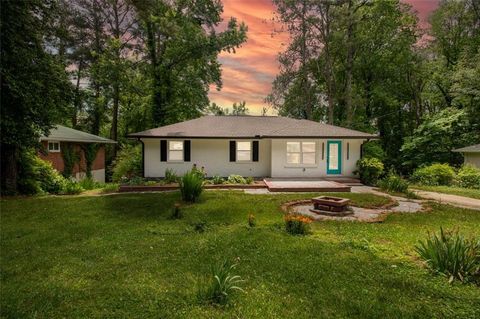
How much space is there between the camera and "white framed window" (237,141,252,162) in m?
15.1

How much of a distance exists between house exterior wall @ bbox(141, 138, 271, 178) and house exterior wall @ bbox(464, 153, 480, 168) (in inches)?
580

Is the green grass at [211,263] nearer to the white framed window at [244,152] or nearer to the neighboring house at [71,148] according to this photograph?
the white framed window at [244,152]

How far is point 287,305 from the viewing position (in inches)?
137

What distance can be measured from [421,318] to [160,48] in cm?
2423

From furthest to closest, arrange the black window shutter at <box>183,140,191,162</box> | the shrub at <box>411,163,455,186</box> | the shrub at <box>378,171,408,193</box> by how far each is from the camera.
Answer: the shrub at <box>411,163,455,186</box> < the black window shutter at <box>183,140,191,162</box> < the shrub at <box>378,171,408,193</box>

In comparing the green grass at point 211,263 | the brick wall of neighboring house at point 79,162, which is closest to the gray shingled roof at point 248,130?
the brick wall of neighboring house at point 79,162

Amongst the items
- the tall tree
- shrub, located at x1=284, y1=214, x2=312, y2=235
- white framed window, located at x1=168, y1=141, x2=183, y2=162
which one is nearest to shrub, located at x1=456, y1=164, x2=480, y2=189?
shrub, located at x1=284, y1=214, x2=312, y2=235

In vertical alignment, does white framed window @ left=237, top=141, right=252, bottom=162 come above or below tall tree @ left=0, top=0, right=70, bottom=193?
below

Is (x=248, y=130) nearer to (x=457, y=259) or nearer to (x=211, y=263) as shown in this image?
(x=211, y=263)

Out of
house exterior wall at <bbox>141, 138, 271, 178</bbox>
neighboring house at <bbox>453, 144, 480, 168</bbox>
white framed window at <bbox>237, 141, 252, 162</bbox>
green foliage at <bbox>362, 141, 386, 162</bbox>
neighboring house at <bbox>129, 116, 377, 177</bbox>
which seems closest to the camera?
neighboring house at <bbox>129, 116, 377, 177</bbox>

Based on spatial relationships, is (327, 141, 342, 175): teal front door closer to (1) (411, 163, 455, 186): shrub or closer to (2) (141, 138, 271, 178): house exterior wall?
(2) (141, 138, 271, 178): house exterior wall

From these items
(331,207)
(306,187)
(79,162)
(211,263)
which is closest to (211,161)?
(306,187)

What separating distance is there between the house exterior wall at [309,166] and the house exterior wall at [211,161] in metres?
0.76

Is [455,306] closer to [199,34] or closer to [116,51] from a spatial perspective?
[199,34]
